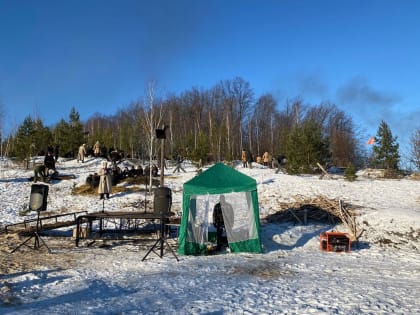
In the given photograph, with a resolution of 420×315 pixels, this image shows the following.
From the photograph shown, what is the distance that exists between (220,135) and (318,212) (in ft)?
67.1

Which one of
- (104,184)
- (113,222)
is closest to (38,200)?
(113,222)

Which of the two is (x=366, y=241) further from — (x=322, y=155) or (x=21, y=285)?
(x=322, y=155)

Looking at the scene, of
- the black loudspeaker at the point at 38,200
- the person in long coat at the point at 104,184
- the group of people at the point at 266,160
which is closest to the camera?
the black loudspeaker at the point at 38,200

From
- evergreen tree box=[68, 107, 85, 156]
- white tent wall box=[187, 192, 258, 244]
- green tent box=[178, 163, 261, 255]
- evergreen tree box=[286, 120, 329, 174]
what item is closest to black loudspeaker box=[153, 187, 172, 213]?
green tent box=[178, 163, 261, 255]

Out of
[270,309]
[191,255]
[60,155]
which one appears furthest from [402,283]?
[60,155]

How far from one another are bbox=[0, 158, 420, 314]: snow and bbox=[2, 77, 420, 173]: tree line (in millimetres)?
6557

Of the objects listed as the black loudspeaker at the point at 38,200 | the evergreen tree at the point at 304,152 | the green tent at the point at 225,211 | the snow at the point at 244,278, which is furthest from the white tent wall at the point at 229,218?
the evergreen tree at the point at 304,152

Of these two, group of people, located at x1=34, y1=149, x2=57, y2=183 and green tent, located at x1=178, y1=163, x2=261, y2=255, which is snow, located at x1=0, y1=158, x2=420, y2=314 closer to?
green tent, located at x1=178, y1=163, x2=261, y2=255

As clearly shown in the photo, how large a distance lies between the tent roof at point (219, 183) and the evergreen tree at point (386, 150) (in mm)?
19080

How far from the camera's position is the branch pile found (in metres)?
13.8

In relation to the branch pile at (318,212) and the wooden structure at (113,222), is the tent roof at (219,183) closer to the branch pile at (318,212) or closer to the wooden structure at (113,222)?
the wooden structure at (113,222)

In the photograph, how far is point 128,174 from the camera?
22.2m

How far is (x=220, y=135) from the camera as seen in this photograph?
34.2m

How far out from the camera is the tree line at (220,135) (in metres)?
24.5
